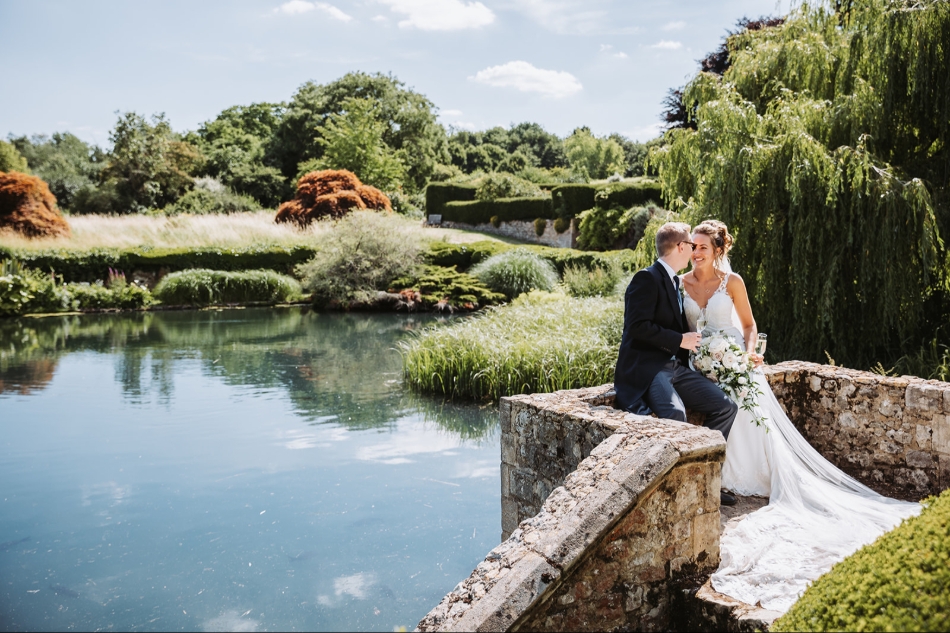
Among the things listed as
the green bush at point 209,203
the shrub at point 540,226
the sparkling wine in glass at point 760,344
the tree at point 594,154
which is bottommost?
the sparkling wine in glass at point 760,344

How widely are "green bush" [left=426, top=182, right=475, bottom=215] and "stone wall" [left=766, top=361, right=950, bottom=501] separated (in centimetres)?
3033

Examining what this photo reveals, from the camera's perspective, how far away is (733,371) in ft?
13.5

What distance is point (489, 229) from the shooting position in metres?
32.4

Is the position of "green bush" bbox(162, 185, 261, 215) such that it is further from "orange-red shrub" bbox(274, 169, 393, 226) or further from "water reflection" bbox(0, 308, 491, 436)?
"water reflection" bbox(0, 308, 491, 436)

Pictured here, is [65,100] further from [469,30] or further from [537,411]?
[537,411]

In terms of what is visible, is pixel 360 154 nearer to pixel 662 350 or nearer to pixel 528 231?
pixel 528 231

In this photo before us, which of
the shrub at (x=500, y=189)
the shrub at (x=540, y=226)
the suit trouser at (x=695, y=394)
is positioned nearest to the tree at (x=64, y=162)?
the shrub at (x=500, y=189)

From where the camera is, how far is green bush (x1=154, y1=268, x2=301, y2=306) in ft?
72.5

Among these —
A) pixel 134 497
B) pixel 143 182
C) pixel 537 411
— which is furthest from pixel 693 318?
pixel 143 182

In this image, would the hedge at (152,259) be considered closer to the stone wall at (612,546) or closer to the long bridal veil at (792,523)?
the long bridal veil at (792,523)

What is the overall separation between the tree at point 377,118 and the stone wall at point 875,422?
39.6 meters

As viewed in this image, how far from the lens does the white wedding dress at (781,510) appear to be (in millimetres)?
3061

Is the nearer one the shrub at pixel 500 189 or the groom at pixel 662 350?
the groom at pixel 662 350

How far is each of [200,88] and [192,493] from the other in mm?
24467
